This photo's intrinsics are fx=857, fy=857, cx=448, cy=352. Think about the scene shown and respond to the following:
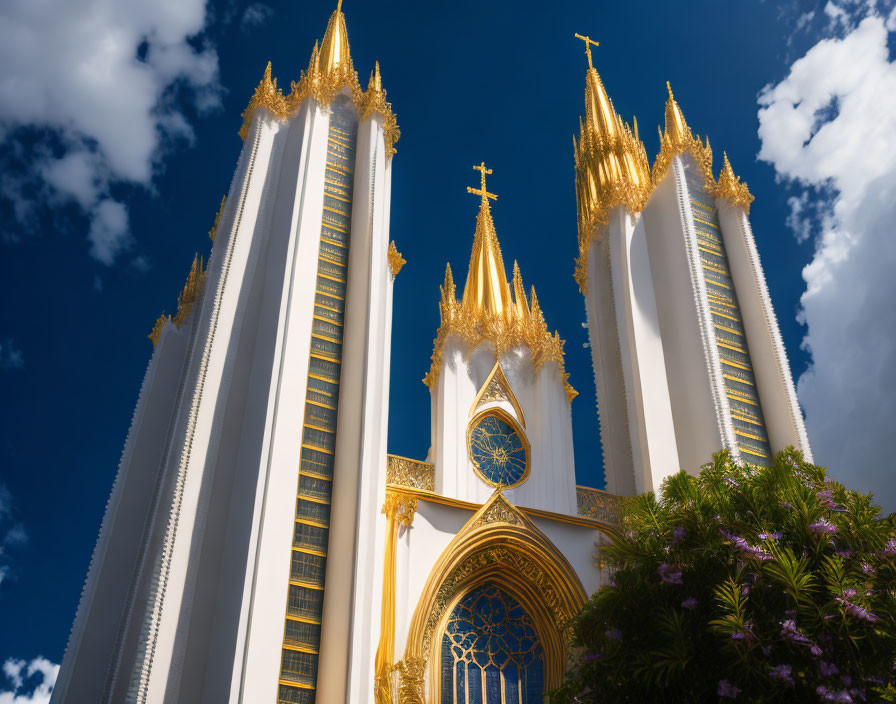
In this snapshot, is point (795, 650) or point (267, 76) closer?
point (795, 650)

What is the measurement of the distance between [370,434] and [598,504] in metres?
6.04

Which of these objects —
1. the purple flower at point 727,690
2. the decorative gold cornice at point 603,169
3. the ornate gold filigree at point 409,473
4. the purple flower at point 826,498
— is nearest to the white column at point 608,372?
the decorative gold cornice at point 603,169

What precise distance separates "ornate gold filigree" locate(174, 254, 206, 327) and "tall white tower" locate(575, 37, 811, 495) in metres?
10.4

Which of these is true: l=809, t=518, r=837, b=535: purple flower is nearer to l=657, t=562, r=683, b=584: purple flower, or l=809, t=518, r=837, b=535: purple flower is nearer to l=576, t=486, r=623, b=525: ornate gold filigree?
l=657, t=562, r=683, b=584: purple flower

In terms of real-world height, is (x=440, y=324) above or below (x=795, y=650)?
above

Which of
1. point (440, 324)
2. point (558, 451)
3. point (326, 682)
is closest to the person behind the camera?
point (326, 682)

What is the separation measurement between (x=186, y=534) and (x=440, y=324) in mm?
8313

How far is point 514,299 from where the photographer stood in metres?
22.0

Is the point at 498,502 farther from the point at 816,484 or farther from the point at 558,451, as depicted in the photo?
the point at 816,484

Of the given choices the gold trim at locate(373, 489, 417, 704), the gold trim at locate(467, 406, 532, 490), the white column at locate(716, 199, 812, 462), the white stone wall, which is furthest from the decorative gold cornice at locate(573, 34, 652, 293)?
the gold trim at locate(373, 489, 417, 704)

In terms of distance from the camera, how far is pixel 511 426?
18703 mm

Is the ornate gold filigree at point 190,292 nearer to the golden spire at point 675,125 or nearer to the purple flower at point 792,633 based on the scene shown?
the golden spire at point 675,125

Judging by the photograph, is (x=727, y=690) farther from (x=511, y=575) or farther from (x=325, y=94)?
(x=325, y=94)

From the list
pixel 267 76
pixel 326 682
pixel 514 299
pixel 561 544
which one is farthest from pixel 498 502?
pixel 267 76
